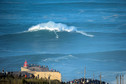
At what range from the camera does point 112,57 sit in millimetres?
51062

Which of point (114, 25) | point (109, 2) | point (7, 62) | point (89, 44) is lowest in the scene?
point (7, 62)

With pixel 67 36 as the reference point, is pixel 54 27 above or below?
above

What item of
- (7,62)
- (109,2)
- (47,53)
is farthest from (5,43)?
(109,2)

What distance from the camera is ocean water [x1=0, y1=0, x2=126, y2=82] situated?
46000 millimetres

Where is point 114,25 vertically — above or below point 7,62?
above

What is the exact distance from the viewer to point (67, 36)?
68.1m

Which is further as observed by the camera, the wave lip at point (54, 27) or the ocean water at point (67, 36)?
the wave lip at point (54, 27)

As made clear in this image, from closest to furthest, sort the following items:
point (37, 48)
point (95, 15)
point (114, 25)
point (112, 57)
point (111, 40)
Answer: point (112, 57) → point (37, 48) → point (111, 40) → point (114, 25) → point (95, 15)

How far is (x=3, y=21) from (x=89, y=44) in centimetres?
2223

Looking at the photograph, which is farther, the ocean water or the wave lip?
the wave lip

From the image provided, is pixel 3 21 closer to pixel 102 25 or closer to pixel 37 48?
pixel 102 25

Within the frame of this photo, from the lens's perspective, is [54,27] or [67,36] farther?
[54,27]

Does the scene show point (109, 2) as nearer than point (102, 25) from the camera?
No

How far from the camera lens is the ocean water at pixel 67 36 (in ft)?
151
